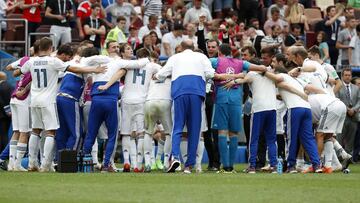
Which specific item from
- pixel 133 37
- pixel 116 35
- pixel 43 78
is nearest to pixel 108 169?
pixel 43 78

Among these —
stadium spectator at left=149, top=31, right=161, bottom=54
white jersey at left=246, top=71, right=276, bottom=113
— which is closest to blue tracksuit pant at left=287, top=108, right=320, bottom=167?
white jersey at left=246, top=71, right=276, bottom=113

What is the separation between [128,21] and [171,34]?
1.72 metres

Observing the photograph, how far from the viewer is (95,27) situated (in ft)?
103

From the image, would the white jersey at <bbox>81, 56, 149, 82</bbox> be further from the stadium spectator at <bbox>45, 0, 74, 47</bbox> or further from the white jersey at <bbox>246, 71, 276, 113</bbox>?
the stadium spectator at <bbox>45, 0, 74, 47</bbox>

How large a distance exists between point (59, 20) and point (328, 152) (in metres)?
10.6

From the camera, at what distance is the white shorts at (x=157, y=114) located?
22.9 m

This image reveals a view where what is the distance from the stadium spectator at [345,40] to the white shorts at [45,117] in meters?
12.8

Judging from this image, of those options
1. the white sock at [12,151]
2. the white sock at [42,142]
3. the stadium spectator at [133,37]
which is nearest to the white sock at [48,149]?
the white sock at [42,142]

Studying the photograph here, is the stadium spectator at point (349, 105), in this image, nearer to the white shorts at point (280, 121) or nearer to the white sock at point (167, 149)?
the white shorts at point (280, 121)

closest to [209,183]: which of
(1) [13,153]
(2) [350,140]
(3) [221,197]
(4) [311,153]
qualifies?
(3) [221,197]

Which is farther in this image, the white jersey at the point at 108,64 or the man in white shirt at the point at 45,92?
the man in white shirt at the point at 45,92

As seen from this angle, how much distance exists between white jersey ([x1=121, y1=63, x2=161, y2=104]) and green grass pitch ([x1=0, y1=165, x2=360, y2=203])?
2.19 m

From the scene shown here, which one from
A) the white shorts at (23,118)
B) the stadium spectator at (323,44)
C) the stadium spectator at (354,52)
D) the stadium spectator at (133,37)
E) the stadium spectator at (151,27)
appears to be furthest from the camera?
the stadium spectator at (354,52)

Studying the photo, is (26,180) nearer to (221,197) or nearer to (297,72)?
(221,197)
